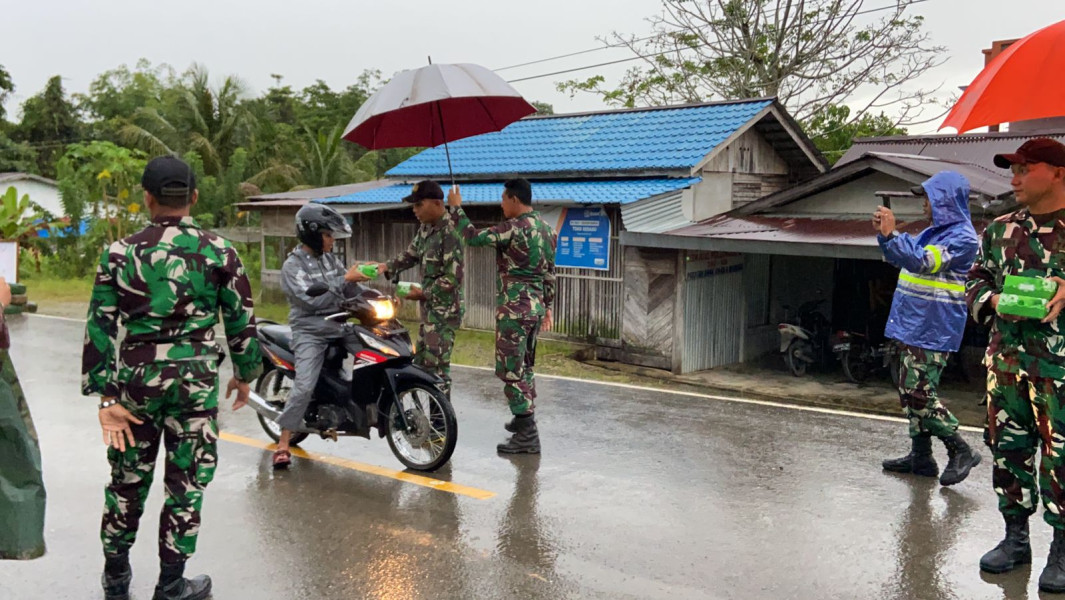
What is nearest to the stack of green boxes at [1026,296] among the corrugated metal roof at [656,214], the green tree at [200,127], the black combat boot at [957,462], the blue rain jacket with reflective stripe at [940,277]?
the blue rain jacket with reflective stripe at [940,277]

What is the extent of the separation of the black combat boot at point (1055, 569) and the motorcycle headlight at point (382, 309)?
4.19 meters

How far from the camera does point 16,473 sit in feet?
12.1

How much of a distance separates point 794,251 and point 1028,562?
650 centimetres

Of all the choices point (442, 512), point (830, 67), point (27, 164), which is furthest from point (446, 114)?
point (27, 164)

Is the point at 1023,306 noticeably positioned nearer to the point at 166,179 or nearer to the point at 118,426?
the point at 166,179

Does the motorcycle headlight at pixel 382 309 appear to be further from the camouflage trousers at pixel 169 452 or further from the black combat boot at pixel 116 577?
the black combat boot at pixel 116 577

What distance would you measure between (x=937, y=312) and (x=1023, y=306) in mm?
1472

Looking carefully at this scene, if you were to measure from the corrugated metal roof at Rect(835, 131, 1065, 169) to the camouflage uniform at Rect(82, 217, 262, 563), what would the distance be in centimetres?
1053

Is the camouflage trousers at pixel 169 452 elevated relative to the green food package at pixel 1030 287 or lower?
lower

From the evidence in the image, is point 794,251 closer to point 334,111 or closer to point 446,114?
point 446,114

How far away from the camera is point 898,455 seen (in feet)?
22.6

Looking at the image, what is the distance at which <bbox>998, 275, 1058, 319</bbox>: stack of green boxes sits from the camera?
436 cm

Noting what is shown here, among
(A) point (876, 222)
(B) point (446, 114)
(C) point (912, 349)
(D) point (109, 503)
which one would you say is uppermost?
(B) point (446, 114)

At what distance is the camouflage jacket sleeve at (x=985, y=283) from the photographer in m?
4.67
